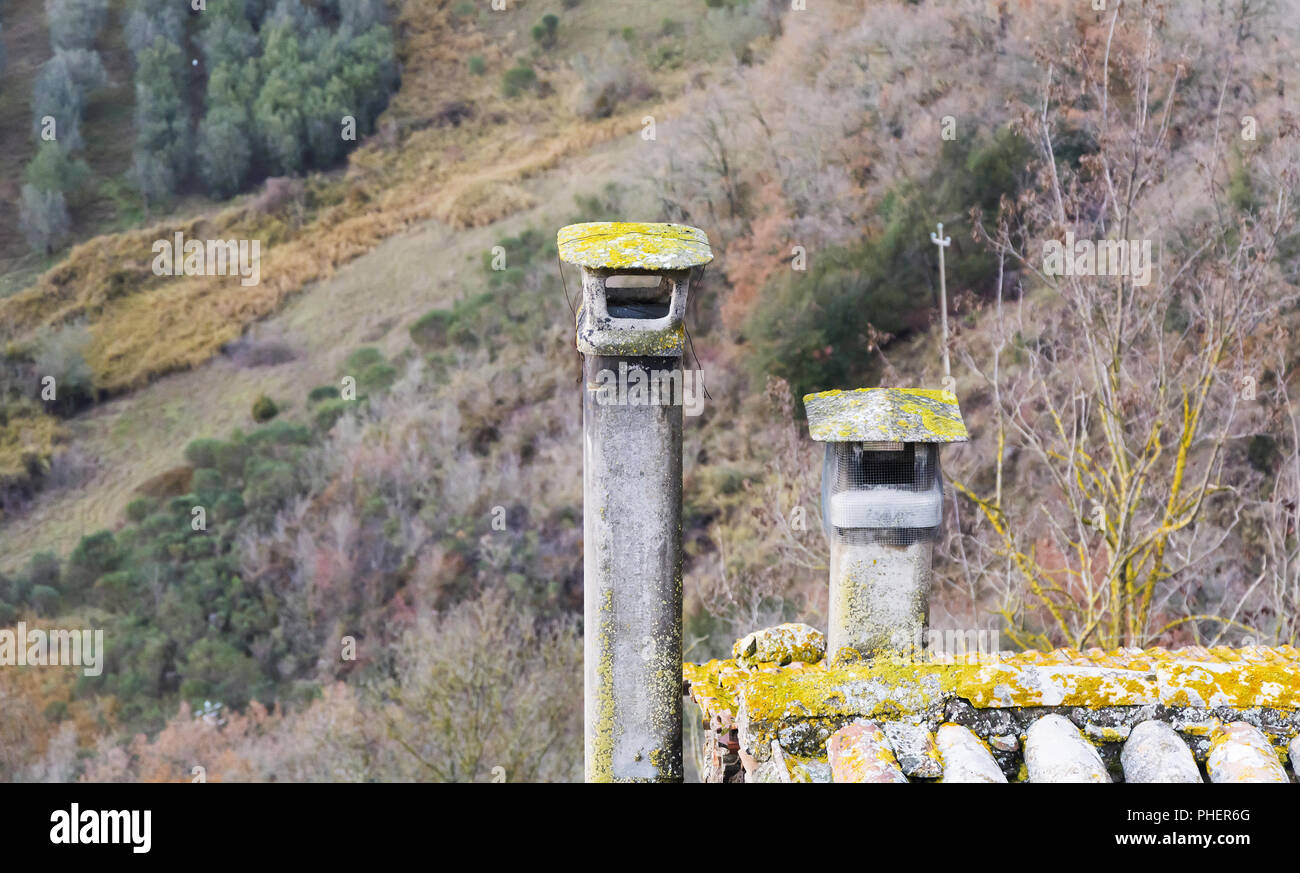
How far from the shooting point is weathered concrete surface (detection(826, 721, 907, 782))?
13.7ft

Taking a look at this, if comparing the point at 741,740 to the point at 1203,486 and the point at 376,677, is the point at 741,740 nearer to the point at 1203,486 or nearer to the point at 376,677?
the point at 1203,486

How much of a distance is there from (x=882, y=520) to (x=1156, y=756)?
131 centimetres

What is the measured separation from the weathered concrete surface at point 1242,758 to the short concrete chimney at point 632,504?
6.70 ft

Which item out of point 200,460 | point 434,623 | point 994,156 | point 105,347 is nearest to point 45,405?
point 105,347

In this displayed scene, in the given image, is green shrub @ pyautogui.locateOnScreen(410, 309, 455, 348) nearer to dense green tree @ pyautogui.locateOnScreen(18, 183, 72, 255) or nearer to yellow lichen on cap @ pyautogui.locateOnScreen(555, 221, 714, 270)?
dense green tree @ pyautogui.locateOnScreen(18, 183, 72, 255)

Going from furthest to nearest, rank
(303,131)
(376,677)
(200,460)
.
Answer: (303,131) → (200,460) → (376,677)

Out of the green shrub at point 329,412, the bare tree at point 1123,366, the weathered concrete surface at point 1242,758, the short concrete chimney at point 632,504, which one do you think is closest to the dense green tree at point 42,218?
the green shrub at point 329,412

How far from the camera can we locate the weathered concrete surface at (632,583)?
510 centimetres

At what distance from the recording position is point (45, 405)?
27641 mm

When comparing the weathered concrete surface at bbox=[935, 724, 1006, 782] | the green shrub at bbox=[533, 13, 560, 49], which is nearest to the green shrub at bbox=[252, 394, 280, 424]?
the green shrub at bbox=[533, 13, 560, 49]

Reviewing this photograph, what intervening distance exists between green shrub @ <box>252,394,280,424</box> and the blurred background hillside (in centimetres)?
10

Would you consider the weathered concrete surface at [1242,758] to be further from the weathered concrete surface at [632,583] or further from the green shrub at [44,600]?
the green shrub at [44,600]

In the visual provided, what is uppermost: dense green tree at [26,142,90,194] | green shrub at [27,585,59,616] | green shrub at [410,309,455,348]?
dense green tree at [26,142,90,194]
